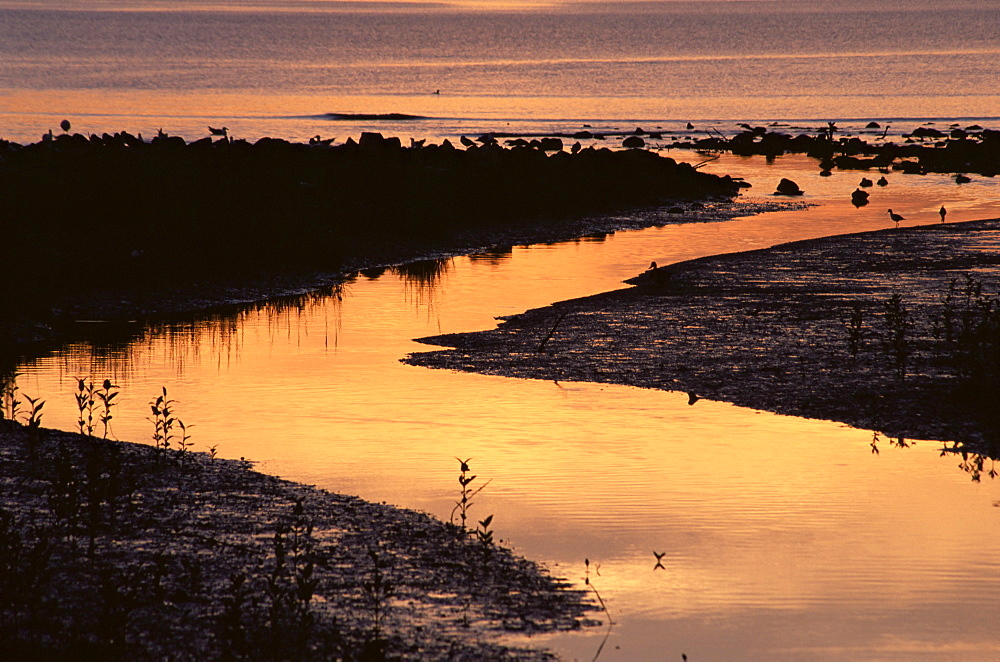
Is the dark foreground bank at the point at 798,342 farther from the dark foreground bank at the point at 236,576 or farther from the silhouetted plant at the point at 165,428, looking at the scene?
the dark foreground bank at the point at 236,576

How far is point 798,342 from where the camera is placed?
51.8ft

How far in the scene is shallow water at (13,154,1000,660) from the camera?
299 inches

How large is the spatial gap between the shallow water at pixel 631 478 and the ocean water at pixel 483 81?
46.8 metres

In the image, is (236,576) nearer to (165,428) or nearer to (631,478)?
(165,428)

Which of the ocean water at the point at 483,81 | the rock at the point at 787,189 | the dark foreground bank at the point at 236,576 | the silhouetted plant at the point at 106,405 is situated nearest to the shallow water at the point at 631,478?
the silhouetted plant at the point at 106,405

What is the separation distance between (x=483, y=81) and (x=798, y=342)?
111 meters

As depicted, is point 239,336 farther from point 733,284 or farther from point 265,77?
point 265,77

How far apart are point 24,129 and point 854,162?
41339 millimetres

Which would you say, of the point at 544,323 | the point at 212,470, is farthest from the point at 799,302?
the point at 212,470

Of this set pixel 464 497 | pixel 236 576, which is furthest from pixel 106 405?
pixel 464 497

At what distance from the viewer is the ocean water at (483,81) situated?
79.1m

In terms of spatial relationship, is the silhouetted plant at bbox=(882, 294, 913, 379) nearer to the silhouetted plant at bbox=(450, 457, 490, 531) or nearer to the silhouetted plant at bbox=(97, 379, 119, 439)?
the silhouetted plant at bbox=(450, 457, 490, 531)

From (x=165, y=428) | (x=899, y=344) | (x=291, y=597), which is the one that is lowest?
(x=291, y=597)

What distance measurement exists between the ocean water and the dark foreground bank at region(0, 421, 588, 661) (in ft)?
173
